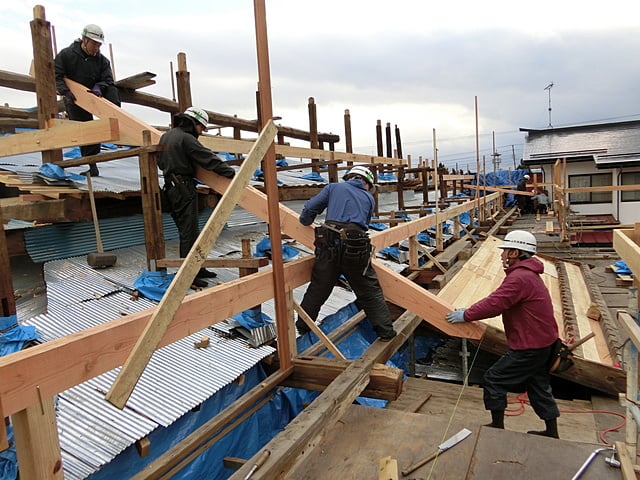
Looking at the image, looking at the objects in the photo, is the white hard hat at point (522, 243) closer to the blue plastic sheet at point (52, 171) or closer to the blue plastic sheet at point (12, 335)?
the blue plastic sheet at point (12, 335)

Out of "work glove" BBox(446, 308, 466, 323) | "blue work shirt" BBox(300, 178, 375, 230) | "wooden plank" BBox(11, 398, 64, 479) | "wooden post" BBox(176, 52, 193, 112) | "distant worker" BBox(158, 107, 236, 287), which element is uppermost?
"wooden post" BBox(176, 52, 193, 112)

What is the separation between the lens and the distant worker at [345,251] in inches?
172

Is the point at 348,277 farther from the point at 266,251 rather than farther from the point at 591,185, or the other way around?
the point at 591,185

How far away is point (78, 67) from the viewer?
5875mm

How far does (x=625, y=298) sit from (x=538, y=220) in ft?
40.2

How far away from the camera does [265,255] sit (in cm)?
642

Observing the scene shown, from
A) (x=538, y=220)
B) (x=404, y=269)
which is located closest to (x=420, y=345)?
(x=404, y=269)

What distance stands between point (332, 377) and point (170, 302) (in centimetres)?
187

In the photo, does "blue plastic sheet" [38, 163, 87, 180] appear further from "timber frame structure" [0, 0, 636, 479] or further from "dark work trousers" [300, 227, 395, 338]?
"dark work trousers" [300, 227, 395, 338]

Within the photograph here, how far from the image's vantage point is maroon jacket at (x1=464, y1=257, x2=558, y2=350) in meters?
4.00

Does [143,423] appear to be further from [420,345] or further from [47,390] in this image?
[420,345]

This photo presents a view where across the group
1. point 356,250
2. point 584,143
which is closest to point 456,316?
point 356,250

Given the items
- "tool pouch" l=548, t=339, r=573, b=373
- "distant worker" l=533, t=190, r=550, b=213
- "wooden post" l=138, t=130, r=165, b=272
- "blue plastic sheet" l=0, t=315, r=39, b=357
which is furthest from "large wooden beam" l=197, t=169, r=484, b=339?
"distant worker" l=533, t=190, r=550, b=213

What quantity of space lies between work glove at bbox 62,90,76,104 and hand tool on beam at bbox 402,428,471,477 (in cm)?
575
